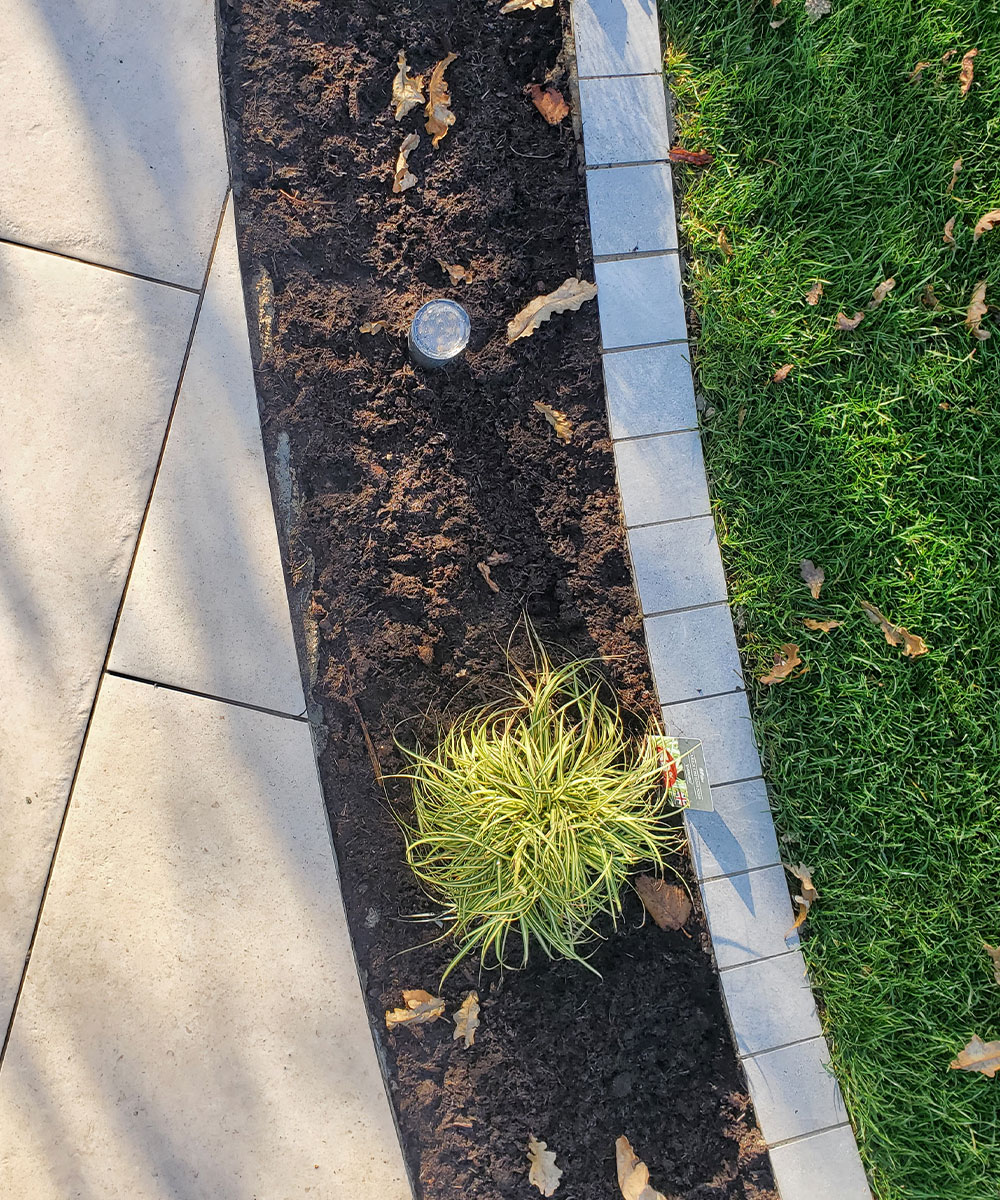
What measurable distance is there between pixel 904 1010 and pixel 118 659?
2.80m

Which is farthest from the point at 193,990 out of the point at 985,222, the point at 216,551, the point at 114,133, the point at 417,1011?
the point at 985,222

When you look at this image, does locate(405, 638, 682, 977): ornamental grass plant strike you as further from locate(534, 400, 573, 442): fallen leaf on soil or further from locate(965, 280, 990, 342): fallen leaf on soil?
locate(965, 280, 990, 342): fallen leaf on soil

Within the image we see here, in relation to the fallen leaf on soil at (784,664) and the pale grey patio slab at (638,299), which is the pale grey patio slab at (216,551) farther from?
the fallen leaf on soil at (784,664)

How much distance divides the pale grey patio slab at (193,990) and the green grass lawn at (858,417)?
1.57 metres

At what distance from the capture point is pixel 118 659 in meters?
2.49

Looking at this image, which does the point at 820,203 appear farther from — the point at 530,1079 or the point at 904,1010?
the point at 530,1079

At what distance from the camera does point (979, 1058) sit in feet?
8.01

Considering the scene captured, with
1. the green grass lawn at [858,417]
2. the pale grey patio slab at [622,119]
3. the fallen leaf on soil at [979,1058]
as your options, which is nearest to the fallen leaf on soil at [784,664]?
the green grass lawn at [858,417]

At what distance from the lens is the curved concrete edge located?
2.47 metres

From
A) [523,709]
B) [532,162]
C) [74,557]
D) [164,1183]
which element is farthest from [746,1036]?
[532,162]

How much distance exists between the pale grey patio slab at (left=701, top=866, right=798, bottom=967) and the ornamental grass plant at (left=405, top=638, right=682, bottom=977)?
28cm

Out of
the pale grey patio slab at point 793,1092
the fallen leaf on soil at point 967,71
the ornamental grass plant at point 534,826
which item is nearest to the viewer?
the ornamental grass plant at point 534,826

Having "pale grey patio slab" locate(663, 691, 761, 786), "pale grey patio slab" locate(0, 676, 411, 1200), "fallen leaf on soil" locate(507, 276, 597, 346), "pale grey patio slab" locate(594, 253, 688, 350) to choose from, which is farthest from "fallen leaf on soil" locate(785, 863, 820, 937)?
"fallen leaf on soil" locate(507, 276, 597, 346)

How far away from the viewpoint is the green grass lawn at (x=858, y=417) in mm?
2520
